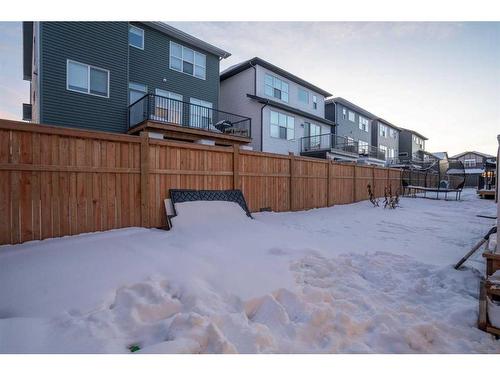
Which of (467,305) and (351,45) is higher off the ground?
(351,45)

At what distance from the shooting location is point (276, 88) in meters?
17.5

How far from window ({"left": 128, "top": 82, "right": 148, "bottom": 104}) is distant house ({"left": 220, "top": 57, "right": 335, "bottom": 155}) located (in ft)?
21.1

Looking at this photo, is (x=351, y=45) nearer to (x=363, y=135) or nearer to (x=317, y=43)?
(x=317, y=43)

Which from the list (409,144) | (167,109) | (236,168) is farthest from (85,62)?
(409,144)

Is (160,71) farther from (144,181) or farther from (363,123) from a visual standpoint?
(363,123)

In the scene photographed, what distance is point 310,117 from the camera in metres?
19.2

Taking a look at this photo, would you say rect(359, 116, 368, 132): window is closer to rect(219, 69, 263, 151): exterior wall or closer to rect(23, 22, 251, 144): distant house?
rect(219, 69, 263, 151): exterior wall

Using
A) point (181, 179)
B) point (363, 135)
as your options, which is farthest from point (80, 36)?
point (363, 135)

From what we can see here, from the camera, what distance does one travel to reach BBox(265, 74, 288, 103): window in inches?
664

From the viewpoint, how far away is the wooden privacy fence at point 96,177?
3467 millimetres

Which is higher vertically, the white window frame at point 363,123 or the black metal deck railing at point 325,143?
the white window frame at point 363,123

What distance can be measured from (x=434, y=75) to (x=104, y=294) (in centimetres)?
766

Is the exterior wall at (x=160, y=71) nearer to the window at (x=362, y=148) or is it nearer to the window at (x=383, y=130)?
the window at (x=362, y=148)

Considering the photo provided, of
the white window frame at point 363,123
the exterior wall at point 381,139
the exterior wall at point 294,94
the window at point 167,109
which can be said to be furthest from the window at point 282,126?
the exterior wall at point 381,139
